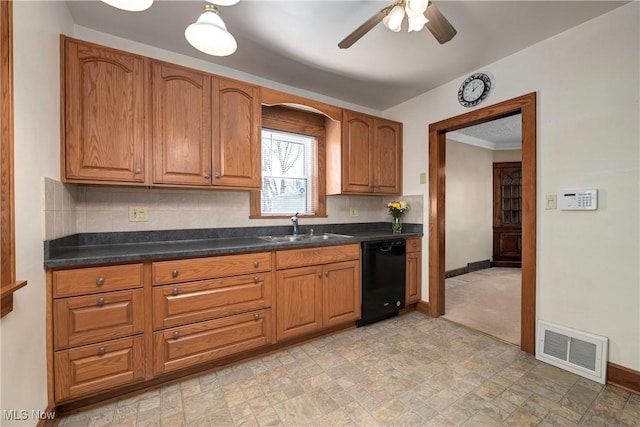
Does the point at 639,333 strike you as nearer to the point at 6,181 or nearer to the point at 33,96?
the point at 6,181

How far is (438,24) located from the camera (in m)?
1.56

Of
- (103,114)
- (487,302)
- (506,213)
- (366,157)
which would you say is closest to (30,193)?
(103,114)

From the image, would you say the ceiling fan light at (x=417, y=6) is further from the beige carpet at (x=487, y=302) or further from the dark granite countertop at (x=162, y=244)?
the beige carpet at (x=487, y=302)

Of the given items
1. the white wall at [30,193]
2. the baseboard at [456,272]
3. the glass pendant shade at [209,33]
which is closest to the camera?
the white wall at [30,193]

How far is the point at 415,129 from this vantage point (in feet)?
10.4

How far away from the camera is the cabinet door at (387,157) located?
310cm

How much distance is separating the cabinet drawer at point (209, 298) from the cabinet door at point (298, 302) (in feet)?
0.41

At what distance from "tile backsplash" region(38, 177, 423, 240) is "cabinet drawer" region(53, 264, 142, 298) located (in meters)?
0.25

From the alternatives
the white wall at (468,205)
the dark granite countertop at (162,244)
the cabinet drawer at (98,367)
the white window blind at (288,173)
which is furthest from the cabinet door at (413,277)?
the cabinet drawer at (98,367)

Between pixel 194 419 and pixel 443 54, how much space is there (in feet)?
10.4

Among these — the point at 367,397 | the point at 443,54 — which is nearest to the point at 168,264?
the point at 367,397

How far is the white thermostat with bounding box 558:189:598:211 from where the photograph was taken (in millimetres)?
1845
